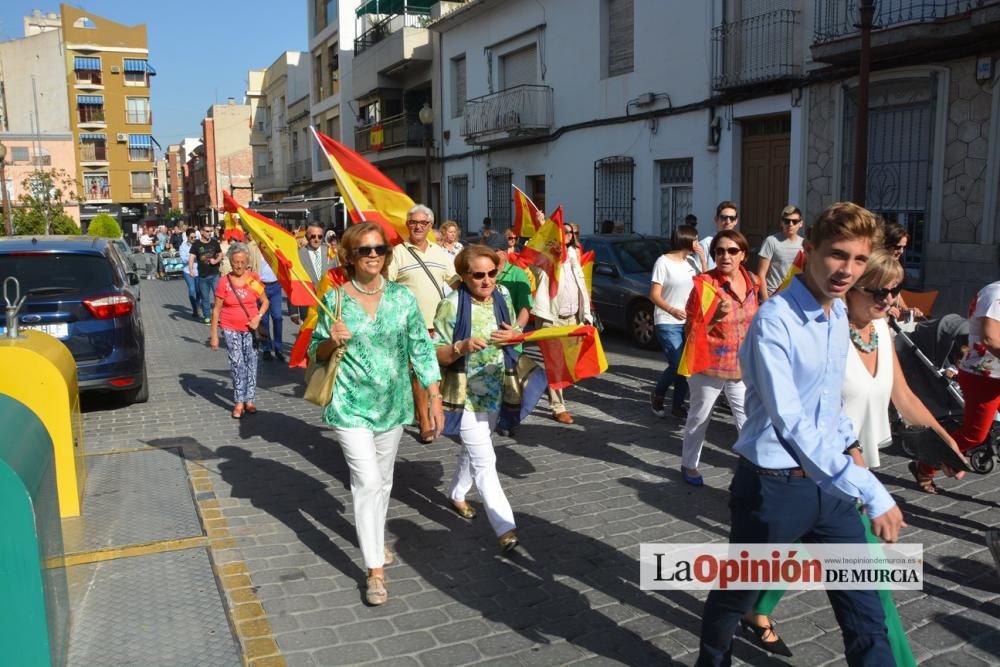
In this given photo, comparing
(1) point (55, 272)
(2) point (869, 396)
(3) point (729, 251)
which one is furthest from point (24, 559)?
(1) point (55, 272)

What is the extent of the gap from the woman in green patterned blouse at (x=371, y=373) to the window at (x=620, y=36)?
48.6 ft

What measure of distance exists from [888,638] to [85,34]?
77128 millimetres

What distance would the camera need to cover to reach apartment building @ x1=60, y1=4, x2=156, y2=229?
66688 mm

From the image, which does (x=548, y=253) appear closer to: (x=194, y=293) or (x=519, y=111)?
(x=194, y=293)

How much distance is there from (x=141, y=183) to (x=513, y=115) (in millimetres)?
57963

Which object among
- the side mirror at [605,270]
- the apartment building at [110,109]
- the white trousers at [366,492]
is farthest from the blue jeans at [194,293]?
the apartment building at [110,109]

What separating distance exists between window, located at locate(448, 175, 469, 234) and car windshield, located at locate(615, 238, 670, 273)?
12451 millimetres

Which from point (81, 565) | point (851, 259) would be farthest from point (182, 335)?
point (851, 259)

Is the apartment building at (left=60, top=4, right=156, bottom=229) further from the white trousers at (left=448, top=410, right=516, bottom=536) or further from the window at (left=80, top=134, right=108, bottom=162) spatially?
the white trousers at (left=448, top=410, right=516, bottom=536)

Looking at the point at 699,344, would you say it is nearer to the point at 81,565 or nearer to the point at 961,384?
the point at 961,384

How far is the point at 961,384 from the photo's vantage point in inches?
195

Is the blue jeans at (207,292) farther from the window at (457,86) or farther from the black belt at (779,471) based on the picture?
the black belt at (779,471)

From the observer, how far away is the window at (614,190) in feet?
59.3

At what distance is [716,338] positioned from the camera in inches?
215
